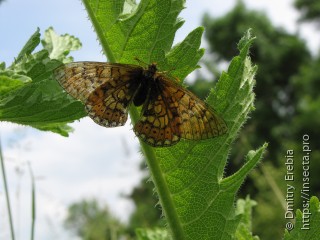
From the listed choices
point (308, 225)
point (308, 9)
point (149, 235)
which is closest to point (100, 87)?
point (308, 225)

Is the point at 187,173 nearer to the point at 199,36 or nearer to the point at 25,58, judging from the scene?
the point at 199,36

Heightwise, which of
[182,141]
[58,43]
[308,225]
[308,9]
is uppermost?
[308,9]

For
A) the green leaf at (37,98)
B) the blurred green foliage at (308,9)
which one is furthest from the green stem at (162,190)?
the blurred green foliage at (308,9)

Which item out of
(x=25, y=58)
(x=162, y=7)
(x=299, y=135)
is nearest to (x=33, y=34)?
(x=25, y=58)

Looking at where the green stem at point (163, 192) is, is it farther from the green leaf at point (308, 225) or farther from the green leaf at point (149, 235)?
the green leaf at point (149, 235)

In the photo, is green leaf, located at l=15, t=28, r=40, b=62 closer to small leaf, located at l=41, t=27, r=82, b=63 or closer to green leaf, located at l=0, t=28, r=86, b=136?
green leaf, located at l=0, t=28, r=86, b=136

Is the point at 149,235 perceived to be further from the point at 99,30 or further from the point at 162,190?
the point at 99,30
